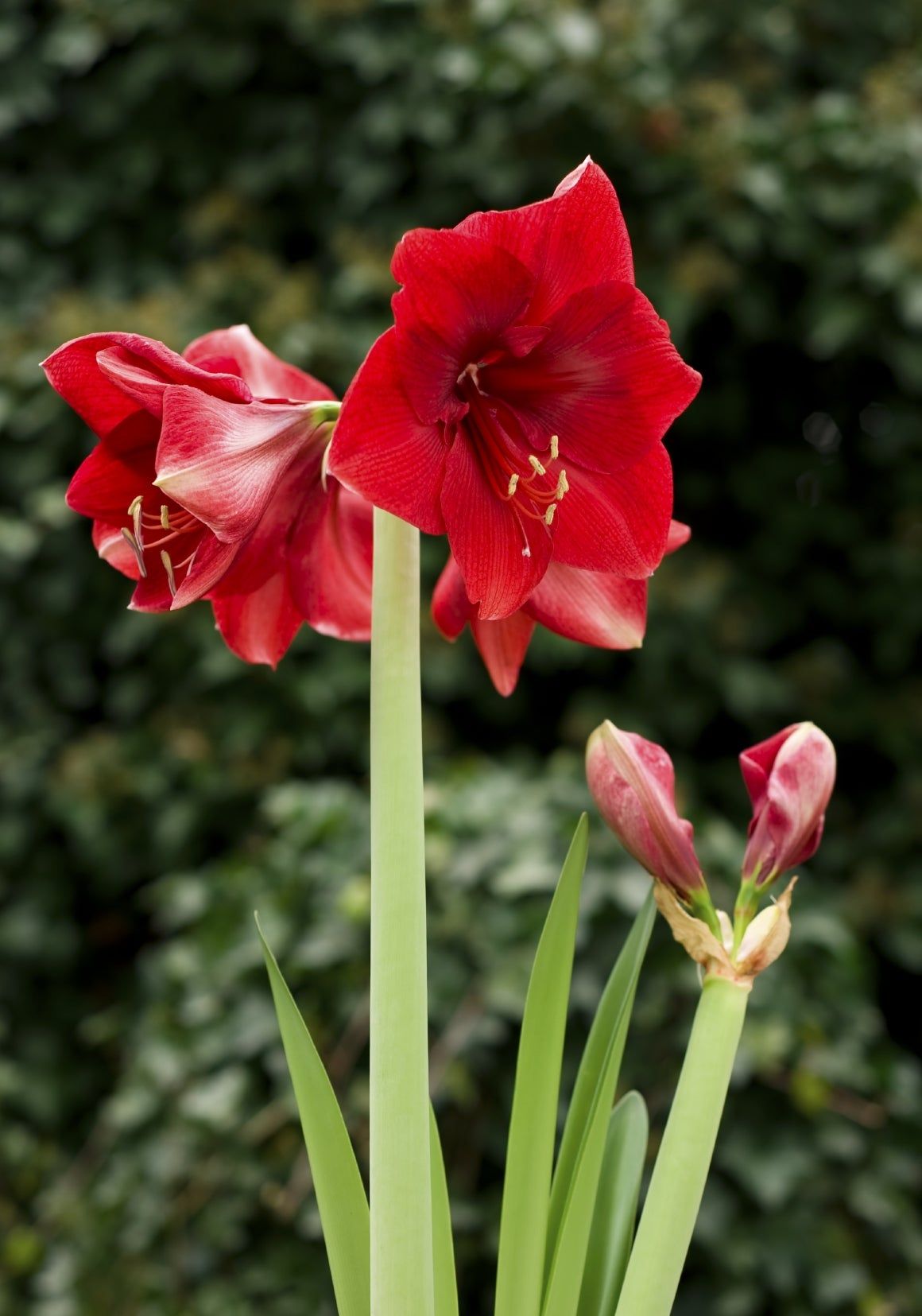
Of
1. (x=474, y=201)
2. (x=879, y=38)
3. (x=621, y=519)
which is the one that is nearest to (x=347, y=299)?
(x=474, y=201)

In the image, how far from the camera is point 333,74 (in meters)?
2.37

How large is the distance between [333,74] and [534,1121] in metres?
2.19

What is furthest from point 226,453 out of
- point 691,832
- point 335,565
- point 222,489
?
point 691,832

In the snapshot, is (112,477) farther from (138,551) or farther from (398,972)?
(398,972)

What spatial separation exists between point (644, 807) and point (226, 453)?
0.22m

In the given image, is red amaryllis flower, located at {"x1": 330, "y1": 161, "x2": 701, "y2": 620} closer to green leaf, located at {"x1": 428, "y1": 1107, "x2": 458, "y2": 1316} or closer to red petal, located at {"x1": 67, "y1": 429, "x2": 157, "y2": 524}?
red petal, located at {"x1": 67, "y1": 429, "x2": 157, "y2": 524}

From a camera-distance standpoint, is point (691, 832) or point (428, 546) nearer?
point (691, 832)

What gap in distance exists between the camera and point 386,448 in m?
0.50

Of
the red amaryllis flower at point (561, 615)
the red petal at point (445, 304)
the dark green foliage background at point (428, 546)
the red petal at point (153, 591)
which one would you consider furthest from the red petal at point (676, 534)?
the dark green foliage background at point (428, 546)

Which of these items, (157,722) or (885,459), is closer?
(157,722)

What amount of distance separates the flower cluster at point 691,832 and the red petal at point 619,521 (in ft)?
0.23

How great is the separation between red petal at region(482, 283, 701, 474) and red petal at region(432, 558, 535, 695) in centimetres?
7

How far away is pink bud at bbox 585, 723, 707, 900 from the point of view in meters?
0.54

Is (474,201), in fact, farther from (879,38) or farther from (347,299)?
(879,38)
